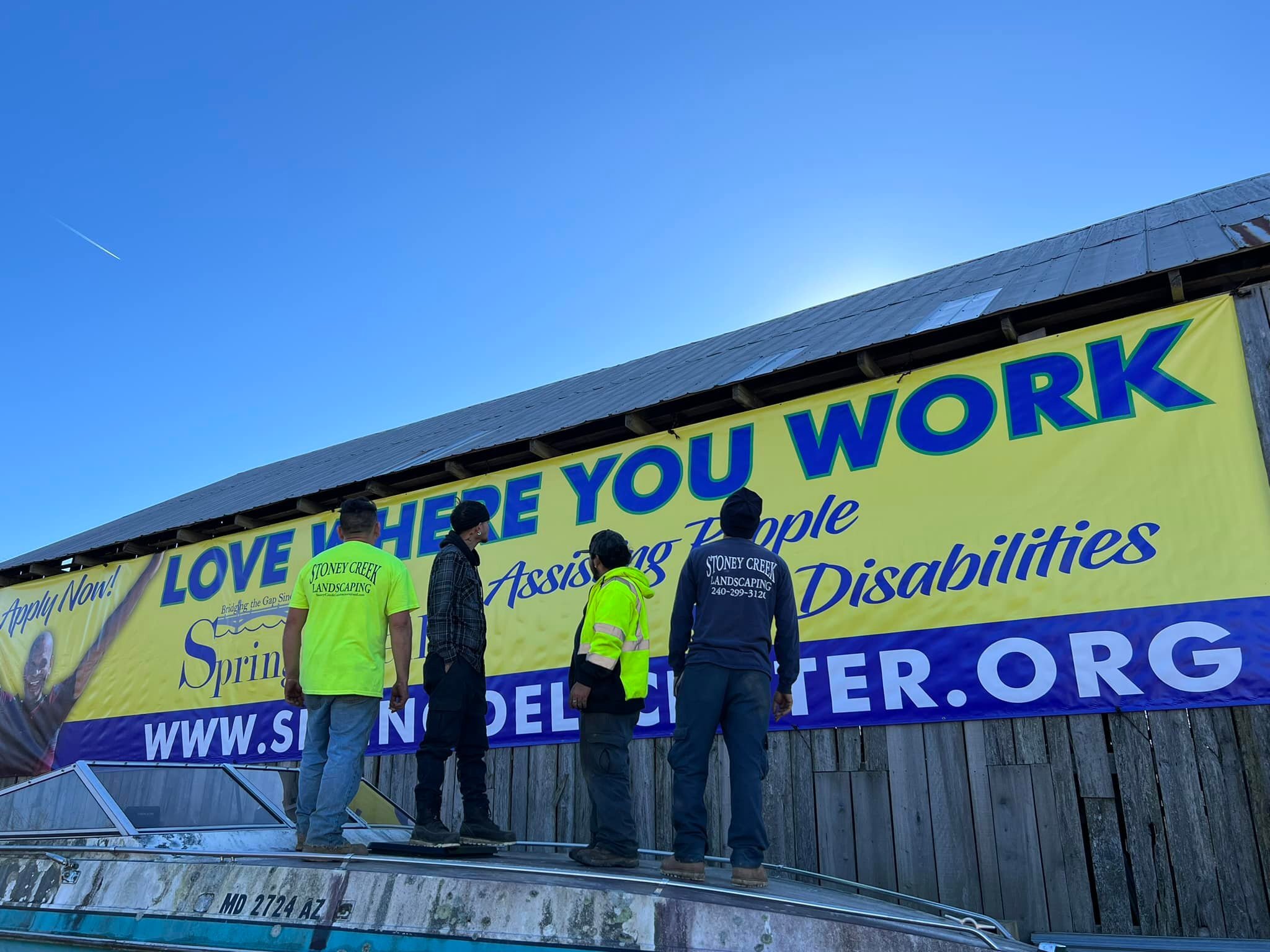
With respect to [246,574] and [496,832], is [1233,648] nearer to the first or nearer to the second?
[496,832]

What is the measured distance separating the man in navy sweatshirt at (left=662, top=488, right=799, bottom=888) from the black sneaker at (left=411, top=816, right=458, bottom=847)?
1087 millimetres

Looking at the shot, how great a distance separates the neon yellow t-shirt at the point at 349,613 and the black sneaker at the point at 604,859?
47.9 inches

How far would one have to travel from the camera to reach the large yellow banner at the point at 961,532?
5465mm

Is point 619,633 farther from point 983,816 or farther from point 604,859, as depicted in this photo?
point 983,816

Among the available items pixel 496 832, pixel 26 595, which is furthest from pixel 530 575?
pixel 26 595

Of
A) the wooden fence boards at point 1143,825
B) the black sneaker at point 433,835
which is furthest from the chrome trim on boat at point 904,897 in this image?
the wooden fence boards at point 1143,825

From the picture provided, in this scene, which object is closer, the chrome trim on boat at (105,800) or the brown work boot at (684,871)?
the brown work boot at (684,871)

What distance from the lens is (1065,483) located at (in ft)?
19.6

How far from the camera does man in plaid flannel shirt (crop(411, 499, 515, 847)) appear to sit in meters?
4.82

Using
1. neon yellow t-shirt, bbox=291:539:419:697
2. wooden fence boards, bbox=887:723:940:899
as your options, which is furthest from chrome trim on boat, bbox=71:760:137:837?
wooden fence boards, bbox=887:723:940:899

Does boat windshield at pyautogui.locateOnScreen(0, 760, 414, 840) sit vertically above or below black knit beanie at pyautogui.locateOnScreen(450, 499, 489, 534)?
below

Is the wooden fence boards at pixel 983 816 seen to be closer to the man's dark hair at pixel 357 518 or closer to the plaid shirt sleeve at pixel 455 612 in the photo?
the plaid shirt sleeve at pixel 455 612

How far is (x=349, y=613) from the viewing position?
15.4ft

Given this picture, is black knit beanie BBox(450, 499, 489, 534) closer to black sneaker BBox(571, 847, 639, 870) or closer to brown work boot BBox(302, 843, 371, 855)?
brown work boot BBox(302, 843, 371, 855)
